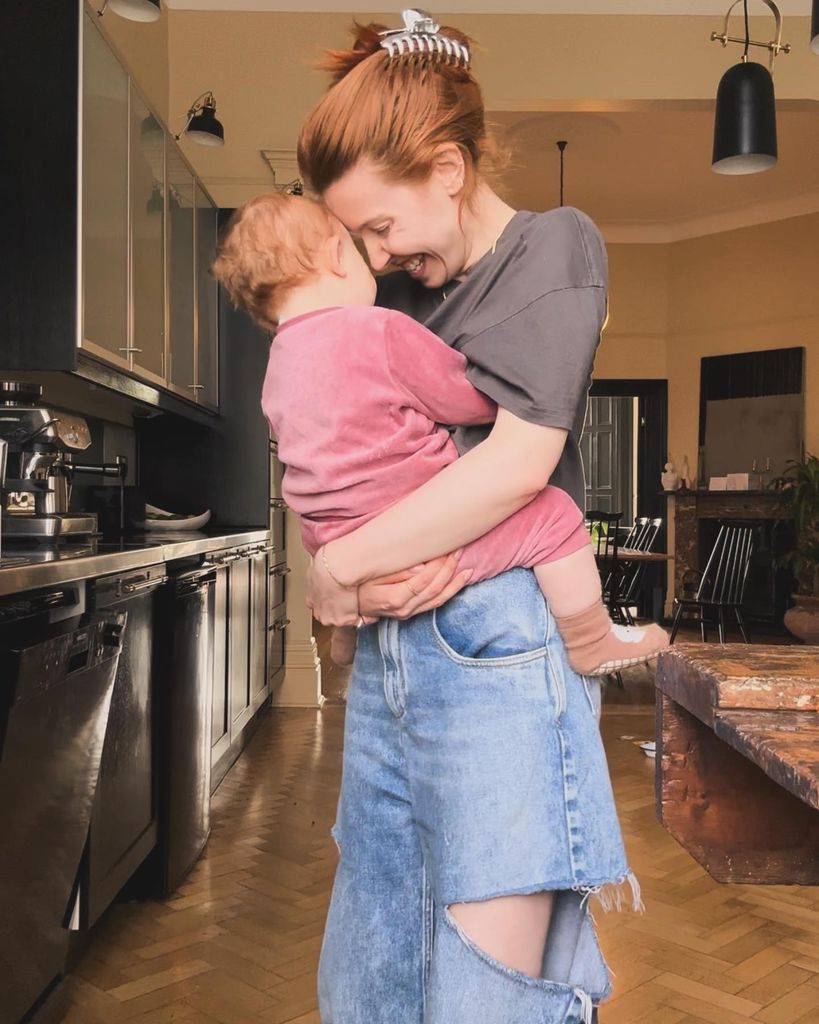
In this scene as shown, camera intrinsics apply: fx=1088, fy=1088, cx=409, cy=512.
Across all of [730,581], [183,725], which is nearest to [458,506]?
[183,725]

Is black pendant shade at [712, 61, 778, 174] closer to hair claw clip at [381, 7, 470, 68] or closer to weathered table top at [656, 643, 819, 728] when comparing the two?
hair claw clip at [381, 7, 470, 68]

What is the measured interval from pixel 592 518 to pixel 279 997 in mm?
6714

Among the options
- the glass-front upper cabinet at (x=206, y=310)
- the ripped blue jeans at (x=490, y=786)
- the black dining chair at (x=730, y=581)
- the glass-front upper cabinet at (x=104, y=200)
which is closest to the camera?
the ripped blue jeans at (x=490, y=786)

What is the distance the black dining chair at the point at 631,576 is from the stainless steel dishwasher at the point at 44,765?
4897 mm

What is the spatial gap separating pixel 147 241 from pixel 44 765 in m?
2.57

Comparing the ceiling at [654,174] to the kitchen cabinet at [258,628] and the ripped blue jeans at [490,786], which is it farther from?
the ripped blue jeans at [490,786]

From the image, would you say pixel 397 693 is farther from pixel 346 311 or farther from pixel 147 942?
pixel 147 942

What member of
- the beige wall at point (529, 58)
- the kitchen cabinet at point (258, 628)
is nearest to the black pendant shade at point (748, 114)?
the beige wall at point (529, 58)

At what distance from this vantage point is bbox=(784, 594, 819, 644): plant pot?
8.55 meters

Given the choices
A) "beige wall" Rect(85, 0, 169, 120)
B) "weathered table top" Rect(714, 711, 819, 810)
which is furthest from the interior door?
"weathered table top" Rect(714, 711, 819, 810)

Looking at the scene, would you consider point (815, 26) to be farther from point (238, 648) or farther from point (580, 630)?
point (238, 648)

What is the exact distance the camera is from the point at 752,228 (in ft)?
33.8

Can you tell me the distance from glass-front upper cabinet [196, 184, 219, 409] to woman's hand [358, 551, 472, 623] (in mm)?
4252

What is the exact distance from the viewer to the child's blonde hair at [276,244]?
1.15 meters
